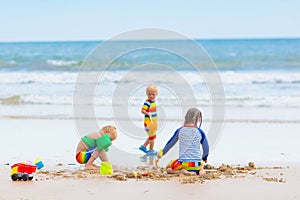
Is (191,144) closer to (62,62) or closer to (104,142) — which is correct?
(104,142)

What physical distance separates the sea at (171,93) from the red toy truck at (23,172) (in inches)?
85.1

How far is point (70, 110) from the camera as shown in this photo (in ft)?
42.7

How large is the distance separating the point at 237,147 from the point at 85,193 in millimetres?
3655

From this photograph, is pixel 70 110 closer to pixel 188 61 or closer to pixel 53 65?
pixel 188 61

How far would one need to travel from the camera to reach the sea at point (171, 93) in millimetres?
10391

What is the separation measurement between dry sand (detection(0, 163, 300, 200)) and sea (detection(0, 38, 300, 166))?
1337mm

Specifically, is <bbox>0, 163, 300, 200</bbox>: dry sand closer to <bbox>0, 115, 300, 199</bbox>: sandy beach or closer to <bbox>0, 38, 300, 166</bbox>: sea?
<bbox>0, 115, 300, 199</bbox>: sandy beach

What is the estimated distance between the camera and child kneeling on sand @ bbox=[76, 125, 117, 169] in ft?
20.7

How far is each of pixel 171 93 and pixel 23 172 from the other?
10211 mm

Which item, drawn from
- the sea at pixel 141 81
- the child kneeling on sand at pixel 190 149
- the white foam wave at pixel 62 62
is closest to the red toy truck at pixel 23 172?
the child kneeling on sand at pixel 190 149

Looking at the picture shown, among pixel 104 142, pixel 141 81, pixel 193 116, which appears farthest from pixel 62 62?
pixel 193 116

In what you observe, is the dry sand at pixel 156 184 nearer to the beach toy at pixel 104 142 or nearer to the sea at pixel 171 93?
the beach toy at pixel 104 142

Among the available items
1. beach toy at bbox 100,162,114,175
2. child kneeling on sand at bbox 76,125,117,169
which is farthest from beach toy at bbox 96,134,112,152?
beach toy at bbox 100,162,114,175

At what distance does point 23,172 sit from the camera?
557 cm
